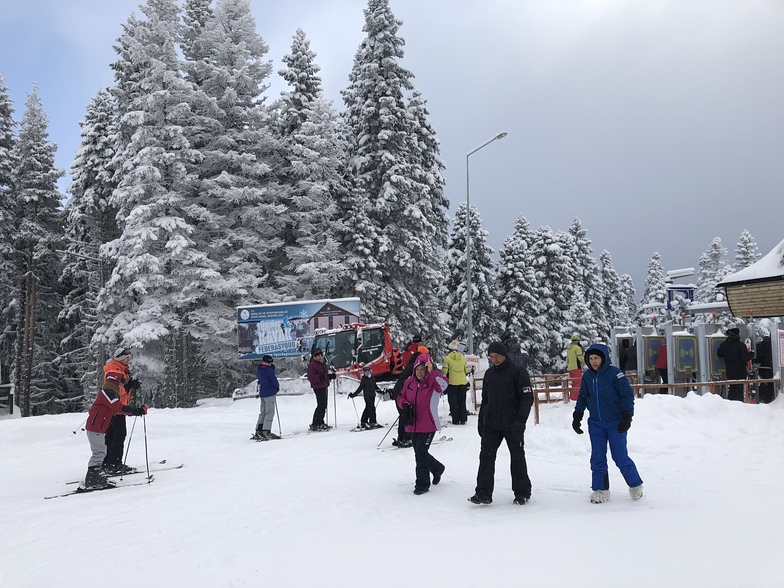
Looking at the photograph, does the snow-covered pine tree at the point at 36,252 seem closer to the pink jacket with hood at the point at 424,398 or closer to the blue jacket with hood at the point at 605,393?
the pink jacket with hood at the point at 424,398

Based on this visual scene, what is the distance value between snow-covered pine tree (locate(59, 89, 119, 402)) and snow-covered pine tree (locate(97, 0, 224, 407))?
14.5 ft

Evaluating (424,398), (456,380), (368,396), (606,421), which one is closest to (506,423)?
(606,421)

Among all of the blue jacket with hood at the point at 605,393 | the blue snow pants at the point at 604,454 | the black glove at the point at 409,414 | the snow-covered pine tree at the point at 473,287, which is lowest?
the blue snow pants at the point at 604,454

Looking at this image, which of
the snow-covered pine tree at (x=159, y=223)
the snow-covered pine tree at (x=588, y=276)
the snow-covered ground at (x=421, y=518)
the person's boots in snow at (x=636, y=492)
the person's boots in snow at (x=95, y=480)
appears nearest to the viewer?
the snow-covered ground at (x=421, y=518)

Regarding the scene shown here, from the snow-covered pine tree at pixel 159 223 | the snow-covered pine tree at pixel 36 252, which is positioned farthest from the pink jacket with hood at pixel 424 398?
the snow-covered pine tree at pixel 36 252

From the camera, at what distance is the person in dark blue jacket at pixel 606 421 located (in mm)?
6785

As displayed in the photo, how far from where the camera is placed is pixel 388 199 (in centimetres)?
2983

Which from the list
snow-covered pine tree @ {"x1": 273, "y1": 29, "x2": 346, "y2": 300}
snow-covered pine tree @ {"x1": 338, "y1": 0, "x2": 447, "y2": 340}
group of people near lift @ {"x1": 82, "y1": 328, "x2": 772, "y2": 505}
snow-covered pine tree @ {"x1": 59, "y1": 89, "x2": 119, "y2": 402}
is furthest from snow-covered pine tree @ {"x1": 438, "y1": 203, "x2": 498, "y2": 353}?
group of people near lift @ {"x1": 82, "y1": 328, "x2": 772, "y2": 505}

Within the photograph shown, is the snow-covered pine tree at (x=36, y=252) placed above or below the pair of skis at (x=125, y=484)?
above

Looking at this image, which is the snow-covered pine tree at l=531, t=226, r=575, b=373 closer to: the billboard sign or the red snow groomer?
the red snow groomer

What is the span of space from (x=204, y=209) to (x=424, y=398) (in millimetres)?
20994

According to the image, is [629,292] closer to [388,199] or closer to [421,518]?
[388,199]

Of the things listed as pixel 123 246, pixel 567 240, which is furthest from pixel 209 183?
pixel 567 240

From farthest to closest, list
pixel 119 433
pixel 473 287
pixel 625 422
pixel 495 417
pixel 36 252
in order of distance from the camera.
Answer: pixel 473 287 < pixel 36 252 < pixel 119 433 < pixel 495 417 < pixel 625 422
